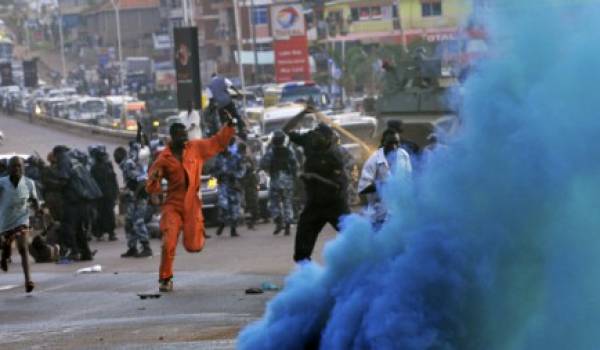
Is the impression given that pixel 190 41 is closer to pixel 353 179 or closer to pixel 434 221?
pixel 353 179

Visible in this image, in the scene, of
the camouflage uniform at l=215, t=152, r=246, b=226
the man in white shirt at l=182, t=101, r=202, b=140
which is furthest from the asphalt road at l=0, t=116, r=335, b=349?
the man in white shirt at l=182, t=101, r=202, b=140

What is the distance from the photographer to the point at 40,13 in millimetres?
173500

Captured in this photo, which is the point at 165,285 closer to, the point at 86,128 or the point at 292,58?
the point at 292,58

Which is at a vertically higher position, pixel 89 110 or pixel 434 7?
pixel 434 7

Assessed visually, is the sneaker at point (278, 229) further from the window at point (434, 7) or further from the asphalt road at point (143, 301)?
the window at point (434, 7)

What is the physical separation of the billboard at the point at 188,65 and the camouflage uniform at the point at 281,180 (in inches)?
409

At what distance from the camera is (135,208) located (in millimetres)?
19719

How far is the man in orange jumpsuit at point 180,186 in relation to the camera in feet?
43.7

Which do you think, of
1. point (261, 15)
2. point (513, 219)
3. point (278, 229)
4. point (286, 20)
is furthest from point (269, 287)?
point (261, 15)

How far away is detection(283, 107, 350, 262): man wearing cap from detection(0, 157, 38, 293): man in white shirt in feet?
11.2

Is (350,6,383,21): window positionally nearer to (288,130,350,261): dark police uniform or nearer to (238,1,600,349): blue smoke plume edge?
(288,130,350,261): dark police uniform

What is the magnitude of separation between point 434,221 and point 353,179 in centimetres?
2036

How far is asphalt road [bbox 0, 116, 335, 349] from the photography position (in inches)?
429

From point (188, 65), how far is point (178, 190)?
19.6 meters
